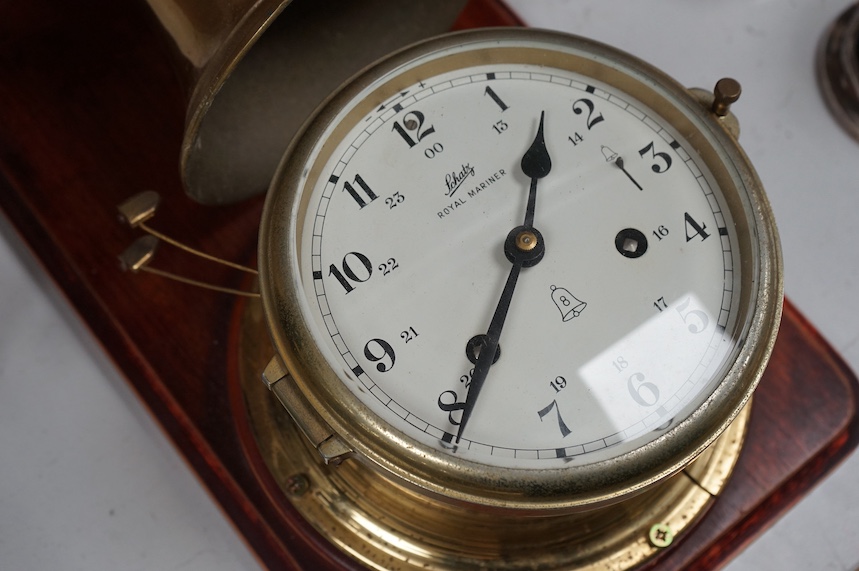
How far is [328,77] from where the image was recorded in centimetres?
103

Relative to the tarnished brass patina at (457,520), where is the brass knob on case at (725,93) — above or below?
above

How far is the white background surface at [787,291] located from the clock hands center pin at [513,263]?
0.45 metres

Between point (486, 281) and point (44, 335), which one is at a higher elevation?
point (44, 335)

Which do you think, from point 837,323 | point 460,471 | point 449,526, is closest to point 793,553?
point 837,323

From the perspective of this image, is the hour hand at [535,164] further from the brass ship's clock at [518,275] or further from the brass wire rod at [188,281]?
the brass wire rod at [188,281]

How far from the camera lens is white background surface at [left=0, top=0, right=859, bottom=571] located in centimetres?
102

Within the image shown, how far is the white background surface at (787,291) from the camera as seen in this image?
102cm

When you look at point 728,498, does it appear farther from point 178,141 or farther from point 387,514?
point 178,141

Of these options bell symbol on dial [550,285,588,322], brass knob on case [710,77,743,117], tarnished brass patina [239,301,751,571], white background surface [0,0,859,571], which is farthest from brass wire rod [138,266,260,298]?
brass knob on case [710,77,743,117]

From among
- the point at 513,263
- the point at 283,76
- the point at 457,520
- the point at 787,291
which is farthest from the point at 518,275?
the point at 787,291

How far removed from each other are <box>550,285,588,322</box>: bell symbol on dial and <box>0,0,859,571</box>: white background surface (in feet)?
1.58

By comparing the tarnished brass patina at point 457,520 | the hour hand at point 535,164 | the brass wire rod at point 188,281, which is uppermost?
the brass wire rod at point 188,281

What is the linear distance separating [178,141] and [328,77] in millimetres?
185

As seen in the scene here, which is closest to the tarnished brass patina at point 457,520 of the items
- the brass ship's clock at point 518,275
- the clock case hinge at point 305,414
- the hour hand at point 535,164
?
the brass ship's clock at point 518,275
